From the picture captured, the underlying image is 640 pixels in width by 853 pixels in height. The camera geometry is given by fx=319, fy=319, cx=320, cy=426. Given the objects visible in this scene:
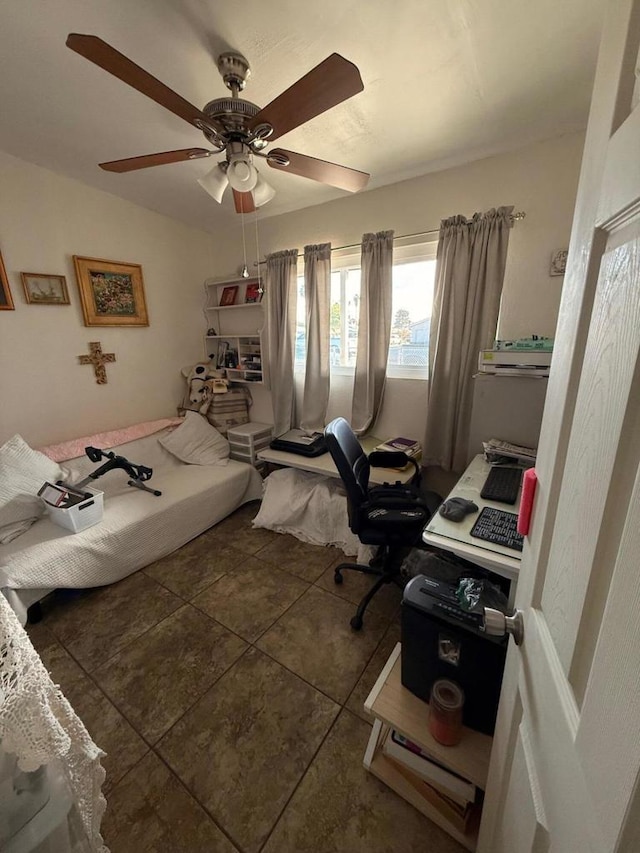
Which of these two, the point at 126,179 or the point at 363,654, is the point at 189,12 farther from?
the point at 363,654

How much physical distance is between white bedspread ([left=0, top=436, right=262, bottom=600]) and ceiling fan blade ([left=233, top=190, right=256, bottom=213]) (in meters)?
1.92

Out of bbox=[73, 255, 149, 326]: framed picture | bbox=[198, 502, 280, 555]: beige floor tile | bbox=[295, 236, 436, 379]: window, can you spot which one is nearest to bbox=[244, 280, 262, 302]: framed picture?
bbox=[295, 236, 436, 379]: window

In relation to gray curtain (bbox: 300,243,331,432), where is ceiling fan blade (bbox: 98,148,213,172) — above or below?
above

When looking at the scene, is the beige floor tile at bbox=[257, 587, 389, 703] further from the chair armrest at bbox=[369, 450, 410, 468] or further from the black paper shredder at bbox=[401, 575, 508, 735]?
the chair armrest at bbox=[369, 450, 410, 468]

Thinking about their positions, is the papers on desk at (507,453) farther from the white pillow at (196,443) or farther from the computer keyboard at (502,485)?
the white pillow at (196,443)

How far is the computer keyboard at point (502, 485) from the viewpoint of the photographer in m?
1.37

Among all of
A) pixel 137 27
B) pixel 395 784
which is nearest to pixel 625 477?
pixel 395 784

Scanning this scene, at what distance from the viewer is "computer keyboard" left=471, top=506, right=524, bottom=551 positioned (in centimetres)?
109

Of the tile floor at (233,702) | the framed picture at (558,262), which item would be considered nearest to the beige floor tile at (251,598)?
the tile floor at (233,702)

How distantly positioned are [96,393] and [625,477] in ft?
10.6

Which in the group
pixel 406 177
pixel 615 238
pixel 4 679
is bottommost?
pixel 4 679

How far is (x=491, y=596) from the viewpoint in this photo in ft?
3.31

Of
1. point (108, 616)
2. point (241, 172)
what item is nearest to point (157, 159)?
point (241, 172)

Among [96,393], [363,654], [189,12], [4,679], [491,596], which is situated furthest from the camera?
[96,393]
